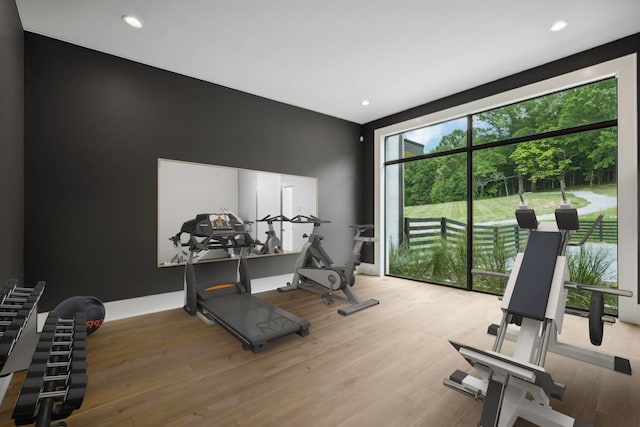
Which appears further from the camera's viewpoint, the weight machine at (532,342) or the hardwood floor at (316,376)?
the hardwood floor at (316,376)

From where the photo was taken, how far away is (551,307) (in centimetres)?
176

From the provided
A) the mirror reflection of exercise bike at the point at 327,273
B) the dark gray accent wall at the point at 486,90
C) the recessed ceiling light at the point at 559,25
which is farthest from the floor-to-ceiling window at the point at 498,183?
the mirror reflection of exercise bike at the point at 327,273

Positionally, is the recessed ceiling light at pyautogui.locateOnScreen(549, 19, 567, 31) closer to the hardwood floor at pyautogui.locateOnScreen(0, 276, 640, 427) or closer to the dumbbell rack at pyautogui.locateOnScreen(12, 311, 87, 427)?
the hardwood floor at pyautogui.locateOnScreen(0, 276, 640, 427)

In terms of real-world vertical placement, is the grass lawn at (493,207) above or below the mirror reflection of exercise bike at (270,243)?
above

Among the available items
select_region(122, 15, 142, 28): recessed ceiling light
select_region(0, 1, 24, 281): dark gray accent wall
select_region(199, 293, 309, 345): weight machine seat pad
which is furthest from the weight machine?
select_region(122, 15, 142, 28): recessed ceiling light

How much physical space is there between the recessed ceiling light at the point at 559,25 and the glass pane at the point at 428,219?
6.17 feet

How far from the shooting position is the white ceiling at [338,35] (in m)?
2.60

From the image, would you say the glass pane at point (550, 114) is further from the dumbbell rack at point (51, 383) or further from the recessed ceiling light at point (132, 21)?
the dumbbell rack at point (51, 383)

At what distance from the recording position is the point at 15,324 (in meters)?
1.00

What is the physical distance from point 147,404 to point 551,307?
2.58m

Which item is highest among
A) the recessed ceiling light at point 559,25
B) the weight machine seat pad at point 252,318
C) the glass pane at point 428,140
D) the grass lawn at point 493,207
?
the recessed ceiling light at point 559,25

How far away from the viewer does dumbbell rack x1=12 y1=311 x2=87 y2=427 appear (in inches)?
33.9

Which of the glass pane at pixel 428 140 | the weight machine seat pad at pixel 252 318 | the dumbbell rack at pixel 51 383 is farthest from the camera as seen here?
the glass pane at pixel 428 140

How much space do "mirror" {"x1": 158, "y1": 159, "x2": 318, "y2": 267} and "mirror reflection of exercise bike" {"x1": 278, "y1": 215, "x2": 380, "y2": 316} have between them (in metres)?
0.65
